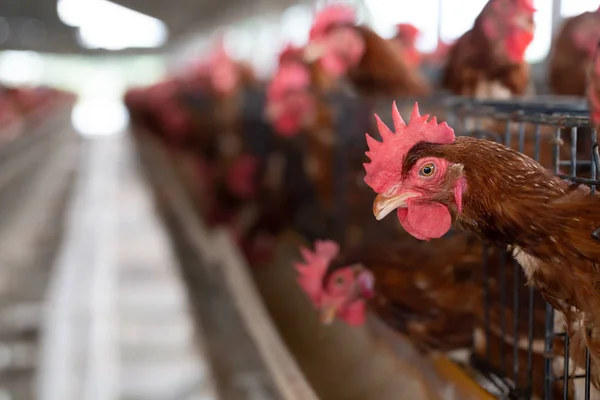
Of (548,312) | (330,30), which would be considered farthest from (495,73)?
(548,312)

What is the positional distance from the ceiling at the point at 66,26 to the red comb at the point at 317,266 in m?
3.86

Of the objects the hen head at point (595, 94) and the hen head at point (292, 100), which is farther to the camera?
the hen head at point (292, 100)

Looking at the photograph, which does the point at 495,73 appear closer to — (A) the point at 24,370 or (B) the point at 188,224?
(A) the point at 24,370

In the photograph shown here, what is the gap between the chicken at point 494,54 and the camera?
4.75 ft

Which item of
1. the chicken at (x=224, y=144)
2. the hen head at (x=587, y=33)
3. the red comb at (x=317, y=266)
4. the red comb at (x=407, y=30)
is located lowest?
the red comb at (x=317, y=266)

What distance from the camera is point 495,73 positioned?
1726mm

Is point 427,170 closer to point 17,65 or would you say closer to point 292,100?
point 292,100

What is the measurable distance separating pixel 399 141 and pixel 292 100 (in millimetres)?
1892

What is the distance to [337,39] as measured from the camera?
7.23 ft

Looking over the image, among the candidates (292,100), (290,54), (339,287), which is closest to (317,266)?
(339,287)

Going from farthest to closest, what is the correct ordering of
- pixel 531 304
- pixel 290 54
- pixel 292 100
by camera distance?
pixel 290 54
pixel 292 100
pixel 531 304

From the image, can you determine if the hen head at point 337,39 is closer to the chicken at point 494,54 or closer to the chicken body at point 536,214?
the chicken at point 494,54

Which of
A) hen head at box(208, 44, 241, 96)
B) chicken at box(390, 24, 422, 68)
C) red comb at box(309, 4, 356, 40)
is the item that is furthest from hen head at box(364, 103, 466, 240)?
hen head at box(208, 44, 241, 96)

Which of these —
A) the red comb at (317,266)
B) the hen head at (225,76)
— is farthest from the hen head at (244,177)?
the red comb at (317,266)
